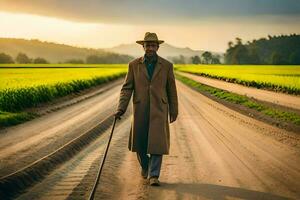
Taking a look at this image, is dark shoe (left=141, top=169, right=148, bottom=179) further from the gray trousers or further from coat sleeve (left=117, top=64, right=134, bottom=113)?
coat sleeve (left=117, top=64, right=134, bottom=113)

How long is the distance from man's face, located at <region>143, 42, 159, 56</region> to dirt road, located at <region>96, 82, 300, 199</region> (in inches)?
78.7

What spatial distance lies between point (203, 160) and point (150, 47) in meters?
2.99

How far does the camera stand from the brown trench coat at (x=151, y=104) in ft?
25.3

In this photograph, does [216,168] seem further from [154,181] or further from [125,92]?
[125,92]

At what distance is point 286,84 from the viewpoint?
1331 inches

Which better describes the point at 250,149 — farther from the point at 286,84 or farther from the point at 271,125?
the point at 286,84

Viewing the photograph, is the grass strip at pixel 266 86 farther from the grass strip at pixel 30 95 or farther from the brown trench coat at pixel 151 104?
the brown trench coat at pixel 151 104

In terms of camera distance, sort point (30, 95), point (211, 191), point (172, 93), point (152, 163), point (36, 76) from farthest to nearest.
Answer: point (36, 76) < point (30, 95) < point (172, 93) < point (152, 163) < point (211, 191)

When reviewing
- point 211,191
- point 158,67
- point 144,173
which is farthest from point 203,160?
point 158,67

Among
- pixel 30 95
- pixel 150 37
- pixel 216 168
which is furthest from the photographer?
pixel 30 95

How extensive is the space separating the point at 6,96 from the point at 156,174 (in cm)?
1383

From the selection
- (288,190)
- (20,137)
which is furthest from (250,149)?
(20,137)

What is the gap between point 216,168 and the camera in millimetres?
8812

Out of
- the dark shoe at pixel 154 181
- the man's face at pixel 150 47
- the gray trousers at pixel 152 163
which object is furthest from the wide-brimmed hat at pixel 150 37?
the dark shoe at pixel 154 181
